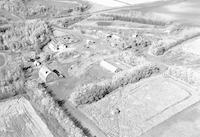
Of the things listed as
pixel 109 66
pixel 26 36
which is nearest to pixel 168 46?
pixel 109 66

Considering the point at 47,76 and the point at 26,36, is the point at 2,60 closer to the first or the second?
the point at 26,36

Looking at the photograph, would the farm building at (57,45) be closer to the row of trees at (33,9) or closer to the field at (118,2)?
the row of trees at (33,9)

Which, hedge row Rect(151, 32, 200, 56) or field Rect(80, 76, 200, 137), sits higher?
hedge row Rect(151, 32, 200, 56)

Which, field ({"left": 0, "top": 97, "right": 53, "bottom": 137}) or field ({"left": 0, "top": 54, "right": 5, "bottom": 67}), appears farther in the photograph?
field ({"left": 0, "top": 54, "right": 5, "bottom": 67})

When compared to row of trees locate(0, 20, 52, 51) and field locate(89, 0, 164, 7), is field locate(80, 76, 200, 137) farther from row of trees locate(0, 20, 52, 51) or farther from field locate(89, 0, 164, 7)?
field locate(89, 0, 164, 7)

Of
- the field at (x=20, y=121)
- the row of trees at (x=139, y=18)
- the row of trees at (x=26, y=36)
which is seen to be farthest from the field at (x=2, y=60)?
the row of trees at (x=139, y=18)

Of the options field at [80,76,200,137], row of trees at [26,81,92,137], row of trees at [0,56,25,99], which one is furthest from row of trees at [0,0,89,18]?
field at [80,76,200,137]
